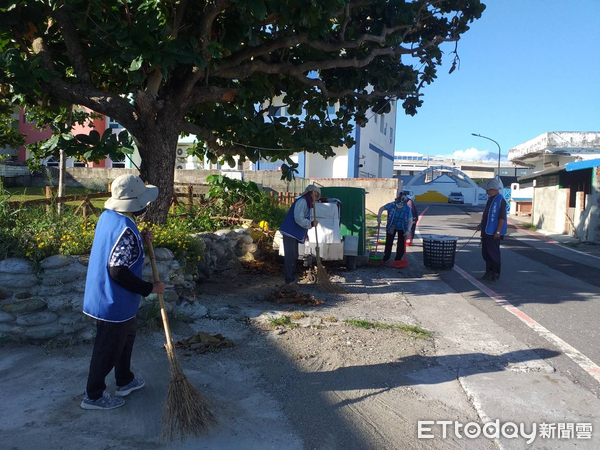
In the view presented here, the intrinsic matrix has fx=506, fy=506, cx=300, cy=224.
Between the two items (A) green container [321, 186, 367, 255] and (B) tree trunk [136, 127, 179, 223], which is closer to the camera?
(B) tree trunk [136, 127, 179, 223]

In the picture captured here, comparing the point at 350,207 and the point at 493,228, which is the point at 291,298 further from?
the point at 493,228

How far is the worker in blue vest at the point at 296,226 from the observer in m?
8.34

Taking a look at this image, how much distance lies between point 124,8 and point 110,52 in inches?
24.7

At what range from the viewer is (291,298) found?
24.4ft

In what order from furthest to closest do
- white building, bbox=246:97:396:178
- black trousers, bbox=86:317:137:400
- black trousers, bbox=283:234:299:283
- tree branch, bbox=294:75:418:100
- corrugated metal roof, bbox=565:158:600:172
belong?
white building, bbox=246:97:396:178 → corrugated metal roof, bbox=565:158:600:172 → tree branch, bbox=294:75:418:100 → black trousers, bbox=283:234:299:283 → black trousers, bbox=86:317:137:400

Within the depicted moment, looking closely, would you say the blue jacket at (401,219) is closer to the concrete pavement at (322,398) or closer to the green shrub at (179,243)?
the concrete pavement at (322,398)

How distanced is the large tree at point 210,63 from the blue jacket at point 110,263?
314 cm

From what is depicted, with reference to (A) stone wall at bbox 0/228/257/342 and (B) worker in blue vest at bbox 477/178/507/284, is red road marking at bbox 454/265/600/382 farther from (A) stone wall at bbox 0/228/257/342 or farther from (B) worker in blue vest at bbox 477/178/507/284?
(A) stone wall at bbox 0/228/257/342

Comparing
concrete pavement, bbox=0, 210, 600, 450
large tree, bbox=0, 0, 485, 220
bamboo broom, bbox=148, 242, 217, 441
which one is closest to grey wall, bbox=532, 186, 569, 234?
large tree, bbox=0, 0, 485, 220

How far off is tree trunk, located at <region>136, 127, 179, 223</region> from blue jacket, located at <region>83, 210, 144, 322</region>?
12.3 ft

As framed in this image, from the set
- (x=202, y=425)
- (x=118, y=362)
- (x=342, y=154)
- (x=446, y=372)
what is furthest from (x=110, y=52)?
(x=342, y=154)

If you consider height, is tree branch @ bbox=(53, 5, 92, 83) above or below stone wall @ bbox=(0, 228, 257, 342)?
above

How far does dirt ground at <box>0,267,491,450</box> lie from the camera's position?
144 inches

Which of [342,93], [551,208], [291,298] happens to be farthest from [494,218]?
[551,208]
